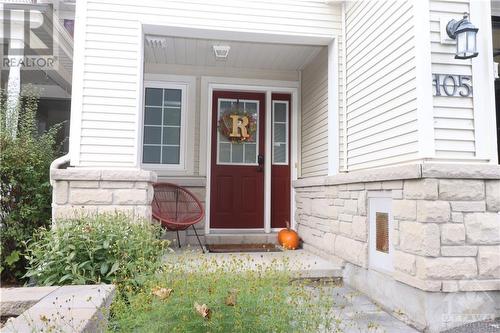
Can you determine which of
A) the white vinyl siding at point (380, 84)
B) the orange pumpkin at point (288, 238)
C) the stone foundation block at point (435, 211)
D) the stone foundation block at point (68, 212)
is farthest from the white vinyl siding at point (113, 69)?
the stone foundation block at point (435, 211)

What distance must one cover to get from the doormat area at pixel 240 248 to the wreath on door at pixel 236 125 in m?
1.41

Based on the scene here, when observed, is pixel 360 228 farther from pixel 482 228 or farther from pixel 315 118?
pixel 315 118

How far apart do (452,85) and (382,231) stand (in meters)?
1.21

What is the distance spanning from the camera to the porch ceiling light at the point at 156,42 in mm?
4358

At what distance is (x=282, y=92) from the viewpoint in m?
Result: 5.41

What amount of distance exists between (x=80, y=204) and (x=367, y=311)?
255cm

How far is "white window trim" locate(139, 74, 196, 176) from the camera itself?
5.12 m

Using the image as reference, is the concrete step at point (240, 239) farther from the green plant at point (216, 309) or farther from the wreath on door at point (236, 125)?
the green plant at point (216, 309)

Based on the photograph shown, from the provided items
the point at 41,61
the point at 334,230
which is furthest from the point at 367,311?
the point at 41,61

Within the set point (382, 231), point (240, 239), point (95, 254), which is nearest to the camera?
point (95, 254)

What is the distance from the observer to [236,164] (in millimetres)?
5297

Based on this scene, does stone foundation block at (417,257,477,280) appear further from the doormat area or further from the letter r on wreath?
the letter r on wreath

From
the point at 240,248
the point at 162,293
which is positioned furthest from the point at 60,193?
the point at 162,293

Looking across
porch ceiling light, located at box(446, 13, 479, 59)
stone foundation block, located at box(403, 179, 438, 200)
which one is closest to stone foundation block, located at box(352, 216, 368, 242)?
stone foundation block, located at box(403, 179, 438, 200)
